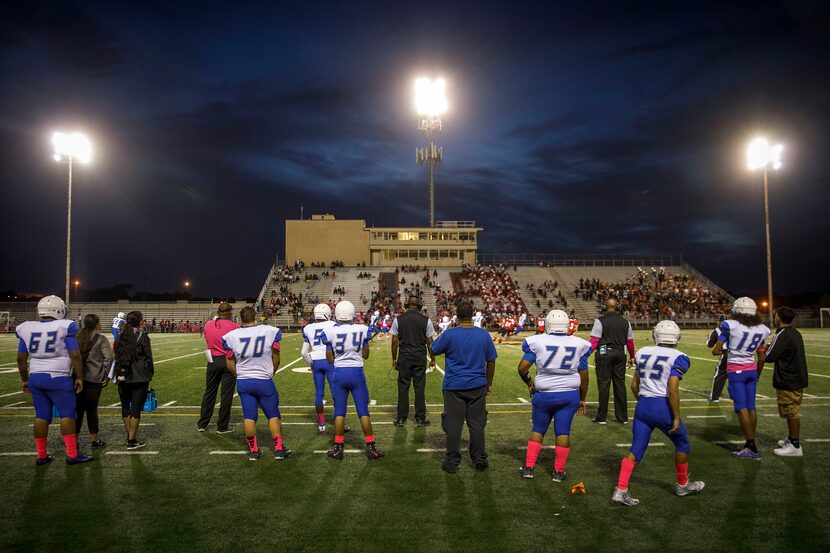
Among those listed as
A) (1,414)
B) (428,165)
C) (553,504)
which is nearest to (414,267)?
(428,165)

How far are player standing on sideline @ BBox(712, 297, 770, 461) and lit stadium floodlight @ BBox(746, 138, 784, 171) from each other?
22372mm

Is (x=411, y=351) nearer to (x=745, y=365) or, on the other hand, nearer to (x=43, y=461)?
(x=745, y=365)

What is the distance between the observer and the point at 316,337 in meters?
7.38

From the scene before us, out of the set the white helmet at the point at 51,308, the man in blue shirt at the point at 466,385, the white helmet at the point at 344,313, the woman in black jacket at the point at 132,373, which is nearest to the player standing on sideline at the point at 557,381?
the man in blue shirt at the point at 466,385

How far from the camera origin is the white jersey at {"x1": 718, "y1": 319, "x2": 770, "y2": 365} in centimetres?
646

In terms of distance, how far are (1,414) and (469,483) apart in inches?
360

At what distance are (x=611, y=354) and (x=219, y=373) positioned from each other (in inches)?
254

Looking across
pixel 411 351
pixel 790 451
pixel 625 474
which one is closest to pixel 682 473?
pixel 625 474

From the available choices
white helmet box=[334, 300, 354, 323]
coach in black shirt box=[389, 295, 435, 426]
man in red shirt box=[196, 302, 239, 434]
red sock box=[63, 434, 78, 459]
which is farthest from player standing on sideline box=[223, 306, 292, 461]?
coach in black shirt box=[389, 295, 435, 426]

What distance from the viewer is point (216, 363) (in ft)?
26.7

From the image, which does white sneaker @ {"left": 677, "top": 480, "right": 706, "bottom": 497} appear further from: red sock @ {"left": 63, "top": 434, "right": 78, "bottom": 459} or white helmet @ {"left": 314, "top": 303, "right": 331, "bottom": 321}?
red sock @ {"left": 63, "top": 434, "right": 78, "bottom": 459}

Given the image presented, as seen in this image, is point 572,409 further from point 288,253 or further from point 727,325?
point 288,253

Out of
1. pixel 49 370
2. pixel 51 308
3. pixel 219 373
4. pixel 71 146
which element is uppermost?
pixel 71 146

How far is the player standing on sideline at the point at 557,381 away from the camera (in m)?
5.46
